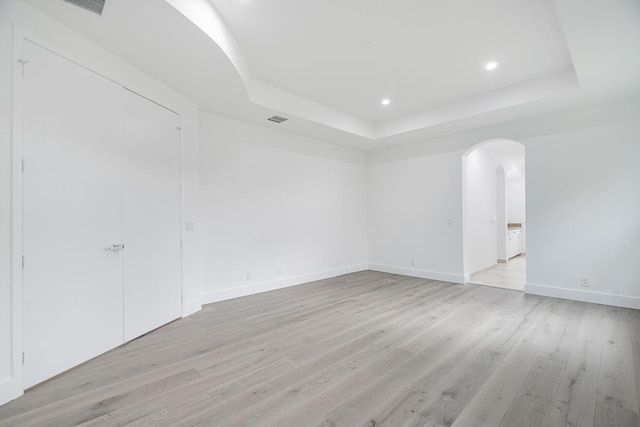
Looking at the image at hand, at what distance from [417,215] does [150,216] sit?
484 cm

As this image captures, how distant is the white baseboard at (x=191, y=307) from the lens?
3.72 meters

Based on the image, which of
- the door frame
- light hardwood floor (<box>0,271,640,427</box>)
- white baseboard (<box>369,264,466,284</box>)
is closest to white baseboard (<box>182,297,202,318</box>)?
light hardwood floor (<box>0,271,640,427</box>)

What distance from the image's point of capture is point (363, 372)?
2346 millimetres

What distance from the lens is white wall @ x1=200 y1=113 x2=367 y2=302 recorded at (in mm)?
4340

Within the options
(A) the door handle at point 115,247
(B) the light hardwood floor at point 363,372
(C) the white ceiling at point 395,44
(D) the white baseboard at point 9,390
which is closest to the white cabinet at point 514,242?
(B) the light hardwood floor at point 363,372

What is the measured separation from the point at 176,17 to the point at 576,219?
5540mm

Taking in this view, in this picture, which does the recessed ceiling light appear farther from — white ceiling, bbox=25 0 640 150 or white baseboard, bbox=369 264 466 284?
white baseboard, bbox=369 264 466 284

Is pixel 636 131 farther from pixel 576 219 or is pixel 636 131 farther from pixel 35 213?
pixel 35 213

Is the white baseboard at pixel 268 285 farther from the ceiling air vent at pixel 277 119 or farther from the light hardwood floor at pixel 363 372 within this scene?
the ceiling air vent at pixel 277 119

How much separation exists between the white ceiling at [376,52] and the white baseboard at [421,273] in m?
2.79

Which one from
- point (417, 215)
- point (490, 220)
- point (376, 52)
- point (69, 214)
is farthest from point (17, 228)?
point (490, 220)

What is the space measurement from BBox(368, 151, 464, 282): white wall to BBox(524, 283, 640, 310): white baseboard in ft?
3.76

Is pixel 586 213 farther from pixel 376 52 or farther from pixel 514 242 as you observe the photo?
pixel 514 242

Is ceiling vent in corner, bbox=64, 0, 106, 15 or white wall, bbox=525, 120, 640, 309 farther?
white wall, bbox=525, 120, 640, 309
